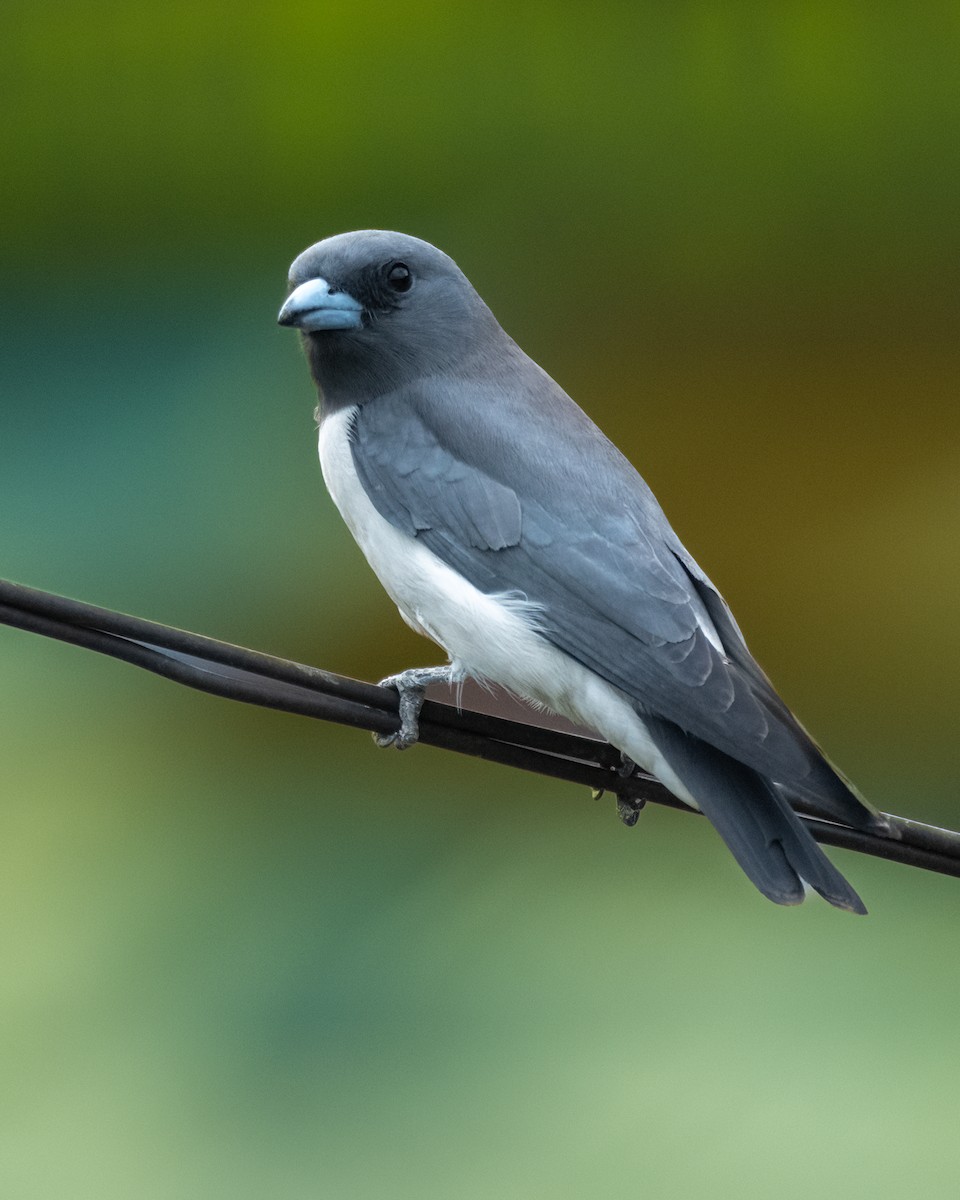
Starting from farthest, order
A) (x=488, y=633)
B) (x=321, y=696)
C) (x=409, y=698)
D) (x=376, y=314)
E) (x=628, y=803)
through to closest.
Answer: (x=376, y=314), (x=628, y=803), (x=488, y=633), (x=409, y=698), (x=321, y=696)

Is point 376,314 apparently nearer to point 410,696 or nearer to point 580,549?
point 580,549

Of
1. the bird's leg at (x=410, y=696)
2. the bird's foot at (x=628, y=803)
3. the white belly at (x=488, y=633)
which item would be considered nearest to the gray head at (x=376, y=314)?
the white belly at (x=488, y=633)

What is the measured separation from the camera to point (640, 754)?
8.67 feet

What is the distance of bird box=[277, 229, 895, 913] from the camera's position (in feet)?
7.99

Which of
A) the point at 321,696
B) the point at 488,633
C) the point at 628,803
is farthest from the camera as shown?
the point at 628,803

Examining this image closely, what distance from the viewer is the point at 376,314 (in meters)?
3.14

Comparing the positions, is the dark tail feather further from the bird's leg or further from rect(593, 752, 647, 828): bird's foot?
the bird's leg

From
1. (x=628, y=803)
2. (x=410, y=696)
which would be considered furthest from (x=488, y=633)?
(x=628, y=803)

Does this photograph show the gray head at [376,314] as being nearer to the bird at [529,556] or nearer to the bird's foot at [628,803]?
the bird at [529,556]

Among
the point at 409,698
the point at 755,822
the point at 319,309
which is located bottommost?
the point at 755,822

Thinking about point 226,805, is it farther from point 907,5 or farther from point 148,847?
point 907,5

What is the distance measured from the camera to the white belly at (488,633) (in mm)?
2654

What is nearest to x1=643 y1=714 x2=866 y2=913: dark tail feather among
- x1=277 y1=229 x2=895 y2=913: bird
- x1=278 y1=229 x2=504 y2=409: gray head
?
x1=277 y1=229 x2=895 y2=913: bird

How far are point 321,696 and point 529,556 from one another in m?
0.75
